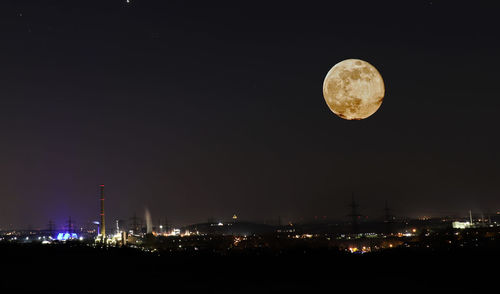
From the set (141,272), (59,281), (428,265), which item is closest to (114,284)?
(59,281)

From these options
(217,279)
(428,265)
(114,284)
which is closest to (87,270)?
(114,284)

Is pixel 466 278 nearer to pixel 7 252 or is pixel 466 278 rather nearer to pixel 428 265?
pixel 428 265

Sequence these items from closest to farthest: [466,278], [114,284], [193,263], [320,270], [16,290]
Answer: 1. [16,290]
2. [114,284]
3. [466,278]
4. [320,270]
5. [193,263]

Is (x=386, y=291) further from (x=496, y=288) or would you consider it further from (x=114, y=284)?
(x=114, y=284)

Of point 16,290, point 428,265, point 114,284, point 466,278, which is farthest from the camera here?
point 428,265

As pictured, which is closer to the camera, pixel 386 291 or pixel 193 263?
pixel 386 291

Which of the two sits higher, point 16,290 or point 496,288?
point 16,290
